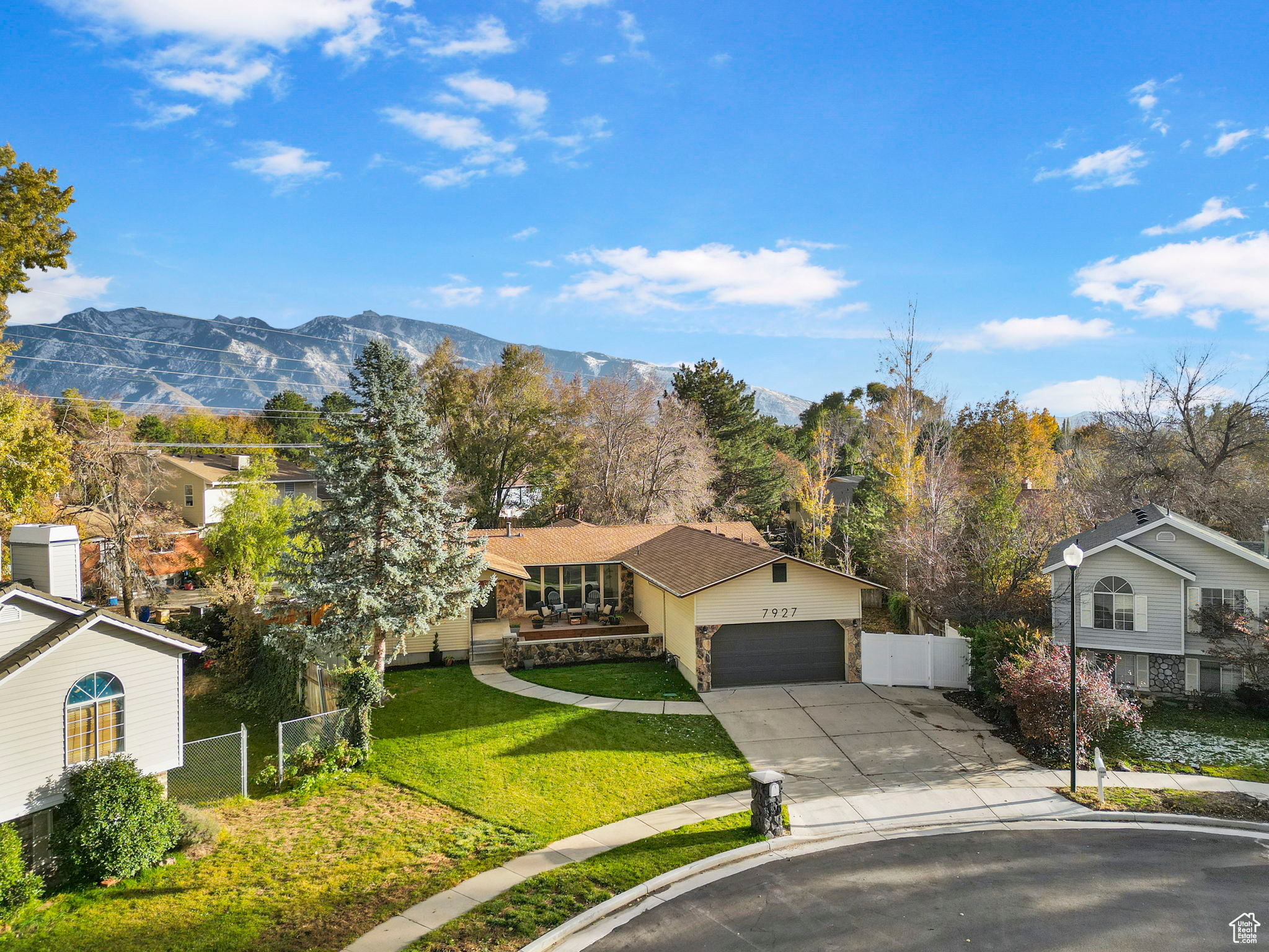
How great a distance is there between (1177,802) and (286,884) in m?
15.9

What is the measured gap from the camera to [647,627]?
2642 cm

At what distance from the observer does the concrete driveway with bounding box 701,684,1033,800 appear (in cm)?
1453

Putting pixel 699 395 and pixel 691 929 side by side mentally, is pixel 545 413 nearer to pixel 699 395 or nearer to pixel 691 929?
pixel 699 395

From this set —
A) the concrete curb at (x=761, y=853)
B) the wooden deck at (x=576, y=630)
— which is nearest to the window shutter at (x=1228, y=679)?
the concrete curb at (x=761, y=853)

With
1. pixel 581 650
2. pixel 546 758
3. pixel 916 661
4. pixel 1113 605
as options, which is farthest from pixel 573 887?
pixel 1113 605

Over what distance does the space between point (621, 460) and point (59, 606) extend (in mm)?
33388

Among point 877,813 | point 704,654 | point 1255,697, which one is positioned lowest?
point 877,813

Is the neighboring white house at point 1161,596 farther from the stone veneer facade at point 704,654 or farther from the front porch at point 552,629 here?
the front porch at point 552,629

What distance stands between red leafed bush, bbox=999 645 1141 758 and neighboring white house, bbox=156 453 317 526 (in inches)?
1536

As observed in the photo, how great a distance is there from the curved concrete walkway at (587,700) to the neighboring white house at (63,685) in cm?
924

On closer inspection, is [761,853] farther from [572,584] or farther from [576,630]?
[572,584]

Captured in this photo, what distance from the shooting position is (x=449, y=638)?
2388cm

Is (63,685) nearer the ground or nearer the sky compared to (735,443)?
nearer the ground

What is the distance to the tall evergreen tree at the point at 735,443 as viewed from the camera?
48562 millimetres
